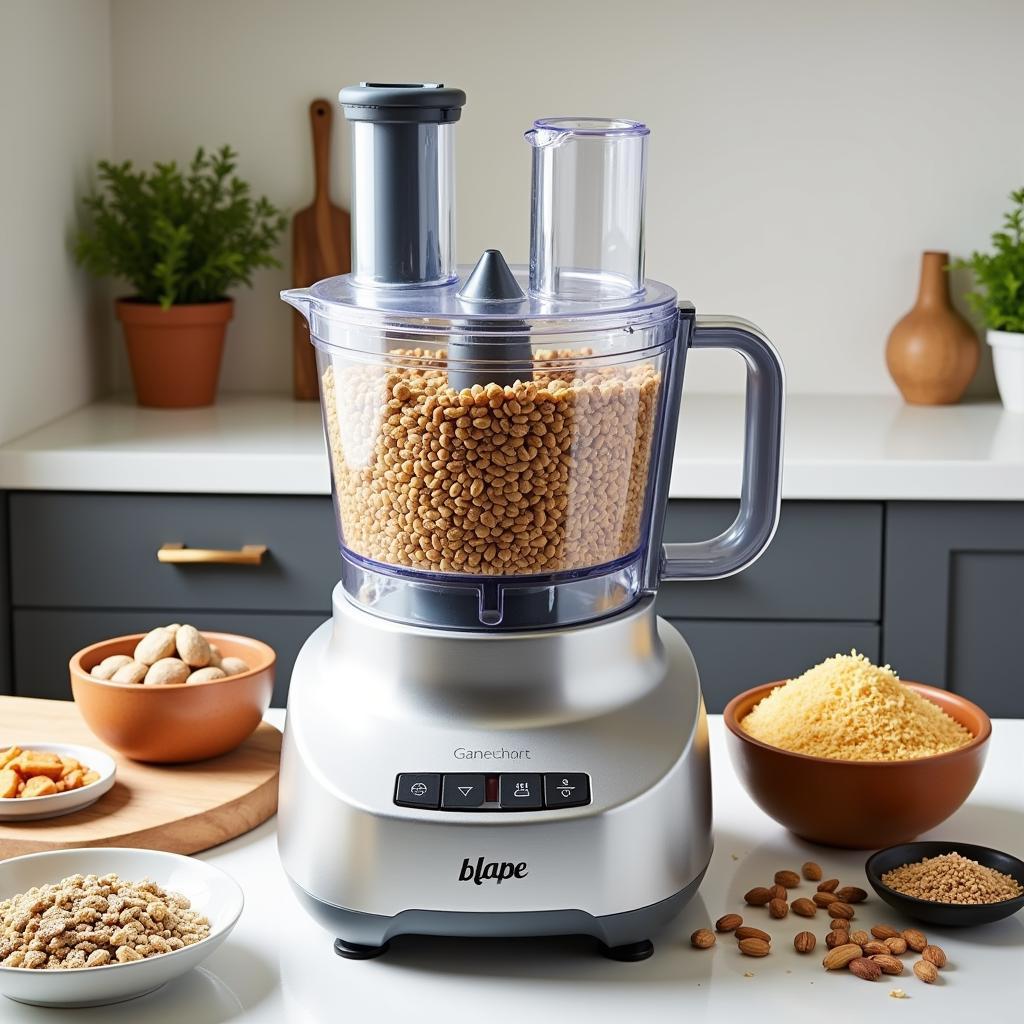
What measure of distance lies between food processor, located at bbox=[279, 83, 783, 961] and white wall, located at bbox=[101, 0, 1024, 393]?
169 centimetres

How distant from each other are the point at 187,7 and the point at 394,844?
2.12 metres

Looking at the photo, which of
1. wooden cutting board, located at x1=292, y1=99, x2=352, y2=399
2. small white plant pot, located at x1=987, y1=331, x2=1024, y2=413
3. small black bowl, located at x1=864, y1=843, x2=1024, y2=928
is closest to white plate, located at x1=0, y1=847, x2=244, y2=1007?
small black bowl, located at x1=864, y1=843, x2=1024, y2=928

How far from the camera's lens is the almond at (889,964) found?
2.68ft

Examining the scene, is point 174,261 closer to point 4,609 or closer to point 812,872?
point 4,609

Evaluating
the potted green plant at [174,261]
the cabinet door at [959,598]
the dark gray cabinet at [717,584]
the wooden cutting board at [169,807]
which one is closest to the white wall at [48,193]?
the potted green plant at [174,261]

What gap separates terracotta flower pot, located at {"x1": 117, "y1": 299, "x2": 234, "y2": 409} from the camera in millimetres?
2414

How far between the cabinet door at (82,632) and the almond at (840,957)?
1.35m

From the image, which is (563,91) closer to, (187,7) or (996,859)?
(187,7)

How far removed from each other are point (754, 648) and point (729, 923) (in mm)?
1225

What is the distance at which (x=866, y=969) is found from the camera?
2.67 feet

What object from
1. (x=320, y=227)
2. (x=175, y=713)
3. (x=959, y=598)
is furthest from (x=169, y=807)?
(x=320, y=227)

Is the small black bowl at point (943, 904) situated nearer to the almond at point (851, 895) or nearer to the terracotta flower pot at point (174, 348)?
the almond at point (851, 895)

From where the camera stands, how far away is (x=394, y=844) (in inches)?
31.8

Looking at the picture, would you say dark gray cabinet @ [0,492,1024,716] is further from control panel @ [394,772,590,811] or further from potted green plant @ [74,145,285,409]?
control panel @ [394,772,590,811]
